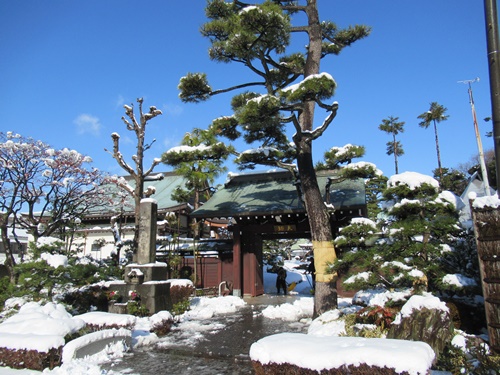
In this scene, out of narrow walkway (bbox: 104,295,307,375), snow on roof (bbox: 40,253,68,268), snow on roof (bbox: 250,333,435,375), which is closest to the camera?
snow on roof (bbox: 250,333,435,375)

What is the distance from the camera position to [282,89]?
29.9 ft

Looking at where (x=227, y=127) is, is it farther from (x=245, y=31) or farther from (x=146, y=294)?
(x=146, y=294)

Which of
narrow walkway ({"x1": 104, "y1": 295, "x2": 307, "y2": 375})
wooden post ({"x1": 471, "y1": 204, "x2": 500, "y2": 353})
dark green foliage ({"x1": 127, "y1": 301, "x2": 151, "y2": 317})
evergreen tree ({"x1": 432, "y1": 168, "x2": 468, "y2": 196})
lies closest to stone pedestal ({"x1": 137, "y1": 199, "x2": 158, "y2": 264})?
dark green foliage ({"x1": 127, "y1": 301, "x2": 151, "y2": 317})

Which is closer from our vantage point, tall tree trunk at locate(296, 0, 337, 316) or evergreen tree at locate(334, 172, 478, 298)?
evergreen tree at locate(334, 172, 478, 298)

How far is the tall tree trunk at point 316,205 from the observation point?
959 cm

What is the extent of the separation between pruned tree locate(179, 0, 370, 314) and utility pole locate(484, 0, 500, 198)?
398cm

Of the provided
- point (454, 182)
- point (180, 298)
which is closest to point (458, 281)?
point (180, 298)

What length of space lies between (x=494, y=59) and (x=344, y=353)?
4226mm

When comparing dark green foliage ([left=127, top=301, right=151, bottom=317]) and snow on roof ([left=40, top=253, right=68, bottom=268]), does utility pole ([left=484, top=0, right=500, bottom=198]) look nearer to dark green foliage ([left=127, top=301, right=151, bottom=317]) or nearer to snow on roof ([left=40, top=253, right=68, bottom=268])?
dark green foliage ([left=127, top=301, right=151, bottom=317])

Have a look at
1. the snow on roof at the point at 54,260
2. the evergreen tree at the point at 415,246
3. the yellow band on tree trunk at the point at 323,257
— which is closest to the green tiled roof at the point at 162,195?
the snow on roof at the point at 54,260

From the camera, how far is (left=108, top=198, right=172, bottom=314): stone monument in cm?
1080

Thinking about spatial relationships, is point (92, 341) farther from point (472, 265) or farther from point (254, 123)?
point (472, 265)

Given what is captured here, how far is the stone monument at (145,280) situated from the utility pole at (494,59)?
377 inches

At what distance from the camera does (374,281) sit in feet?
23.7
